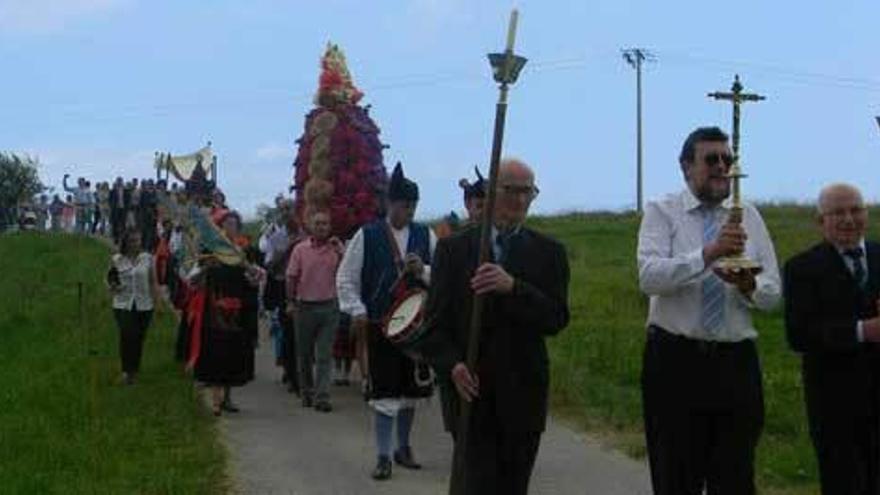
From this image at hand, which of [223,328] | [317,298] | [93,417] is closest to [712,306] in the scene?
[317,298]

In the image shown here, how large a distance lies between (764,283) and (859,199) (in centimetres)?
110

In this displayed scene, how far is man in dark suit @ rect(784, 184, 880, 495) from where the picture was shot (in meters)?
7.26

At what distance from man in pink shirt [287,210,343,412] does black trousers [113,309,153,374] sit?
2.53 m

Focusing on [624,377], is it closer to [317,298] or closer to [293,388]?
[293,388]

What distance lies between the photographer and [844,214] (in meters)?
7.28

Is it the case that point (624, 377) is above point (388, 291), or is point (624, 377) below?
below

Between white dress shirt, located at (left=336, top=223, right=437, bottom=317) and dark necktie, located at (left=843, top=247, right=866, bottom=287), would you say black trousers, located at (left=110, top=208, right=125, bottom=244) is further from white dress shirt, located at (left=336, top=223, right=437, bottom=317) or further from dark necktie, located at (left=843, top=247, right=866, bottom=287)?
dark necktie, located at (left=843, top=247, right=866, bottom=287)

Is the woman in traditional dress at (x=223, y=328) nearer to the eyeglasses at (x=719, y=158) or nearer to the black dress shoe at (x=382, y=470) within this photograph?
the black dress shoe at (x=382, y=470)

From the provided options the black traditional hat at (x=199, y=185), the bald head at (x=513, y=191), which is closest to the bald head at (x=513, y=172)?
the bald head at (x=513, y=191)

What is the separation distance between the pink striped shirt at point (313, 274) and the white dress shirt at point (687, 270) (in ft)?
21.4

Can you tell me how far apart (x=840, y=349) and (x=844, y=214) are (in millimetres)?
648

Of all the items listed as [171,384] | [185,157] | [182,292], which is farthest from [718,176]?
[185,157]

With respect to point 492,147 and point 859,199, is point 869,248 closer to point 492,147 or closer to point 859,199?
point 859,199

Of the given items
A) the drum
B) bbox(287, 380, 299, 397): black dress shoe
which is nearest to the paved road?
bbox(287, 380, 299, 397): black dress shoe
